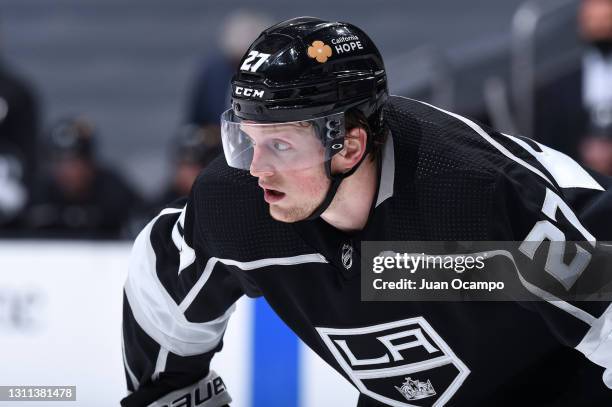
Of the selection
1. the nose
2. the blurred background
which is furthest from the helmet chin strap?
the blurred background

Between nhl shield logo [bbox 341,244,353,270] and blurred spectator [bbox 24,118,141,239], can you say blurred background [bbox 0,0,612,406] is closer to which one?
blurred spectator [bbox 24,118,141,239]

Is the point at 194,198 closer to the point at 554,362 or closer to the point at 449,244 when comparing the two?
the point at 449,244

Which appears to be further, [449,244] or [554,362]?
[554,362]

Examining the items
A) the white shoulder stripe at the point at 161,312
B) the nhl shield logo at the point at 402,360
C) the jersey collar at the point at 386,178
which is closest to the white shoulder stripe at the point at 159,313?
the white shoulder stripe at the point at 161,312

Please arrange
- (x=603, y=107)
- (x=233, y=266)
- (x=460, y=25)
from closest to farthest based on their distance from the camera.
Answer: (x=233, y=266) → (x=603, y=107) → (x=460, y=25)

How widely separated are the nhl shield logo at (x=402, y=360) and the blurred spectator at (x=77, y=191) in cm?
262

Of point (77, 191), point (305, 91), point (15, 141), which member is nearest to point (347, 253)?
point (305, 91)

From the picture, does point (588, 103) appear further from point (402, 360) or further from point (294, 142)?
point (294, 142)

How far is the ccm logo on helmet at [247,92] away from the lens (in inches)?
83.9

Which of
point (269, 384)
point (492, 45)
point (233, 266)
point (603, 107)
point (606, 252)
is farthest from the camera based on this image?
point (492, 45)

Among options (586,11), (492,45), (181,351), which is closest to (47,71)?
(492,45)

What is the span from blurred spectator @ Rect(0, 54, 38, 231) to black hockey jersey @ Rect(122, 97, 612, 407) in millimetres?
2623

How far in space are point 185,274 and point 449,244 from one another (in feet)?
1.99

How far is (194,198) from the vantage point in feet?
7.88
